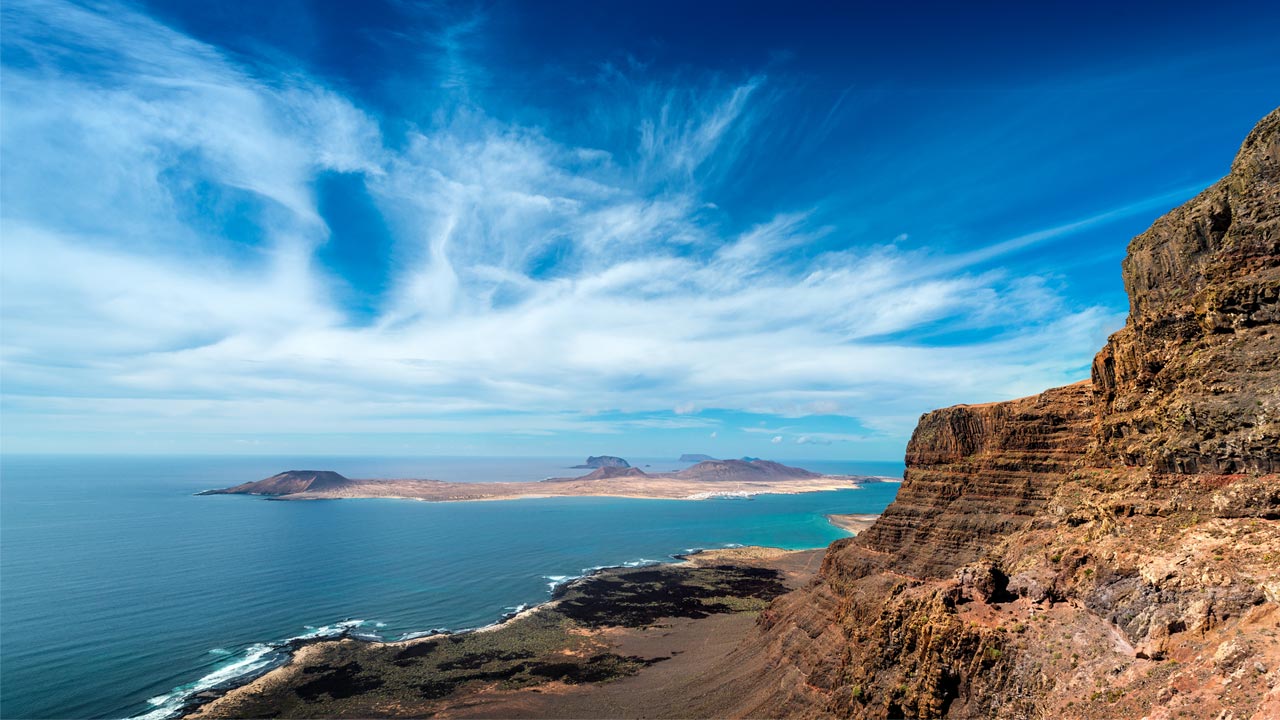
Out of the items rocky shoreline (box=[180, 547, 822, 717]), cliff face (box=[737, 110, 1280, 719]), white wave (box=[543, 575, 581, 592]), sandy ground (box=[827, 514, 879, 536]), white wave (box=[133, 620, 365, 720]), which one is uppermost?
cliff face (box=[737, 110, 1280, 719])

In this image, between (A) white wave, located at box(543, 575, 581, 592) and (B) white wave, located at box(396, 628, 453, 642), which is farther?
(A) white wave, located at box(543, 575, 581, 592)

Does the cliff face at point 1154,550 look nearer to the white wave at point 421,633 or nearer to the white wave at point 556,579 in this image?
the white wave at point 421,633

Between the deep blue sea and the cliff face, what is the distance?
63.4 m

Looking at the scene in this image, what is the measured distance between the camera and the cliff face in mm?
17578

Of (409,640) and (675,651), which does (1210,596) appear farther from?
(409,640)

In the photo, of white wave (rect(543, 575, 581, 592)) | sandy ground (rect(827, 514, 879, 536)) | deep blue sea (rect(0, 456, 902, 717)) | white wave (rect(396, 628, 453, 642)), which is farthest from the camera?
sandy ground (rect(827, 514, 879, 536))

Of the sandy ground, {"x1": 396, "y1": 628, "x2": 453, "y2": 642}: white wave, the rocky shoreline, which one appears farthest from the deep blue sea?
the sandy ground

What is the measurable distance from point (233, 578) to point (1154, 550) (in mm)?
122565

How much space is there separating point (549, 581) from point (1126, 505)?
89.3 metres

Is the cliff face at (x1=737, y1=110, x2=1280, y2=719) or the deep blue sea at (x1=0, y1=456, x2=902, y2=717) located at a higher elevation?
the cliff face at (x1=737, y1=110, x2=1280, y2=719)

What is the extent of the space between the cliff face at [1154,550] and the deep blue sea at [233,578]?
208 ft

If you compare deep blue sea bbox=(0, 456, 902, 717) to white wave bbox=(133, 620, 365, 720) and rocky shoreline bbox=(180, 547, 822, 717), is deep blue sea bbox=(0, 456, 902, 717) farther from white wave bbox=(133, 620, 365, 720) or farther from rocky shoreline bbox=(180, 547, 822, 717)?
rocky shoreline bbox=(180, 547, 822, 717)

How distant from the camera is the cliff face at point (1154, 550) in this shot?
57.7 feet

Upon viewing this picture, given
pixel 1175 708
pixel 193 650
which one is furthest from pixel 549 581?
pixel 1175 708
